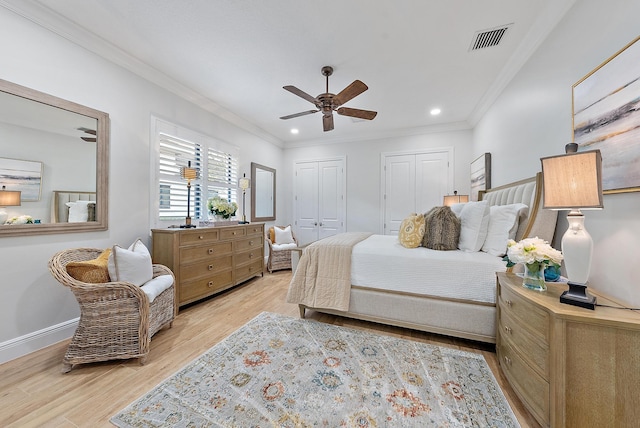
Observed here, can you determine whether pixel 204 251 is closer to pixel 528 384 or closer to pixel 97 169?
pixel 97 169

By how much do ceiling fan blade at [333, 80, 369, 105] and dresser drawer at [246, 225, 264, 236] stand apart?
2.28 m

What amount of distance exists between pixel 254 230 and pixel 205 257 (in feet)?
3.50

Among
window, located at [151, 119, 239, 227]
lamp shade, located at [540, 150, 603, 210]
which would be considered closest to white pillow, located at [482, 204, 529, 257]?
lamp shade, located at [540, 150, 603, 210]

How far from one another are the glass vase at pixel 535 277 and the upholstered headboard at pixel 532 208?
1.84 feet

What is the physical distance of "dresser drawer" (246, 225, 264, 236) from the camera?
383 cm

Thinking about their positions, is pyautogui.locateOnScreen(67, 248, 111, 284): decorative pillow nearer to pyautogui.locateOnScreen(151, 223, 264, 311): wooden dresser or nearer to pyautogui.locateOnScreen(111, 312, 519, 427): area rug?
pyautogui.locateOnScreen(151, 223, 264, 311): wooden dresser

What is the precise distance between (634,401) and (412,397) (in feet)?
3.05

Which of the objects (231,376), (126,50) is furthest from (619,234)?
(126,50)

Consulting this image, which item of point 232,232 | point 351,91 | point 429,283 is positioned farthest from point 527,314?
point 232,232

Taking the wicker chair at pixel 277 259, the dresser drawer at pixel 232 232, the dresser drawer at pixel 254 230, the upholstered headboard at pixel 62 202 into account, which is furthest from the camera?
the wicker chair at pixel 277 259

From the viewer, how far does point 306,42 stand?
231 cm

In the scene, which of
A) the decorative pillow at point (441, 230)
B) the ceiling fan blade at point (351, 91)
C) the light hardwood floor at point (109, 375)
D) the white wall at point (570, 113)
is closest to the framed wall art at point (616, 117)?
the white wall at point (570, 113)

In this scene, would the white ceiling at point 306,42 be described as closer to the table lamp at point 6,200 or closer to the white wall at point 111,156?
the white wall at point 111,156

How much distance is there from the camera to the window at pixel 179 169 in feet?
9.88
